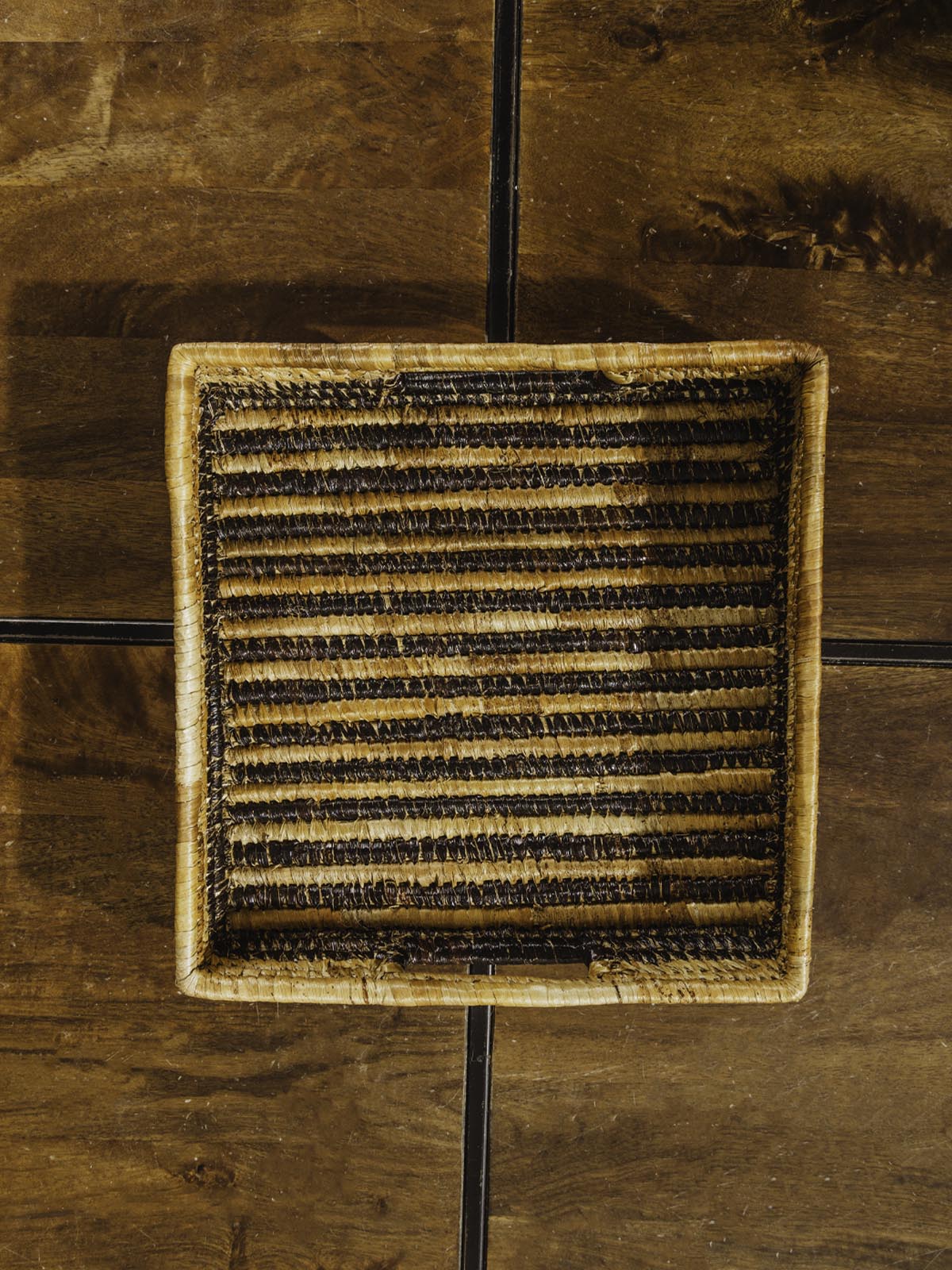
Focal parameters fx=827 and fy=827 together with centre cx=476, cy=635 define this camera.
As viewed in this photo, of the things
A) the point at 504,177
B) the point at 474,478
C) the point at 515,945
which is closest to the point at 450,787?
the point at 515,945

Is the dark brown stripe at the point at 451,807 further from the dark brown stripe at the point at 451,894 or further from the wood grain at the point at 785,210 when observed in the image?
the wood grain at the point at 785,210

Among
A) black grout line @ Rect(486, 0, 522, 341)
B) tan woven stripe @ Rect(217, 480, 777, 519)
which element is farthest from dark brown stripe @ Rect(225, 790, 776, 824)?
black grout line @ Rect(486, 0, 522, 341)

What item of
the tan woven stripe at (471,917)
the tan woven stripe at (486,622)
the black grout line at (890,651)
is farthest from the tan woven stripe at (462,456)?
the tan woven stripe at (471,917)

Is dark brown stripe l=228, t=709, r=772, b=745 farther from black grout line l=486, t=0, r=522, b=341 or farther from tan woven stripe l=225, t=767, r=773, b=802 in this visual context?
black grout line l=486, t=0, r=522, b=341

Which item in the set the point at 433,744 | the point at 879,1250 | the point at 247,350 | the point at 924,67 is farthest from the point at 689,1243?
the point at 924,67

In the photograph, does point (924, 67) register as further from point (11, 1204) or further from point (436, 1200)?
point (11, 1204)

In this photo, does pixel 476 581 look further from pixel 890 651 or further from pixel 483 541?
pixel 890 651

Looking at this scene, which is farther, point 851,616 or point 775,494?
point 851,616
